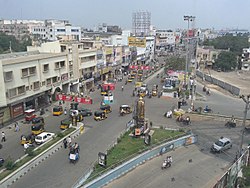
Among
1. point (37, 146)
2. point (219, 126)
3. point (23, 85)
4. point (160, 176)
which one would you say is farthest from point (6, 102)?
point (219, 126)

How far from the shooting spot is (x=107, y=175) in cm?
2052

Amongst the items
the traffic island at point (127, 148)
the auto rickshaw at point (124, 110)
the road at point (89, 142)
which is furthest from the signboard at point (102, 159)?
the auto rickshaw at point (124, 110)

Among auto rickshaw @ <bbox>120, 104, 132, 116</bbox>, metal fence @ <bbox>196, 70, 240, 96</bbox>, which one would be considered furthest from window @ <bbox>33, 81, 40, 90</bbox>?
metal fence @ <bbox>196, 70, 240, 96</bbox>

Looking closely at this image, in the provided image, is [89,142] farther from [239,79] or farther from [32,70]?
[239,79]

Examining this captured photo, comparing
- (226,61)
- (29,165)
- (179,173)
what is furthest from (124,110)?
(226,61)

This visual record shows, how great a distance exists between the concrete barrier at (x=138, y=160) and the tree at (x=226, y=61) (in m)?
66.1

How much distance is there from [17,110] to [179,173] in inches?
925

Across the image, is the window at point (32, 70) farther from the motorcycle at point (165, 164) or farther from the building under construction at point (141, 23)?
the building under construction at point (141, 23)

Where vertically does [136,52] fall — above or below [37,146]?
above

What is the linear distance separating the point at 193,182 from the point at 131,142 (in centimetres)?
804

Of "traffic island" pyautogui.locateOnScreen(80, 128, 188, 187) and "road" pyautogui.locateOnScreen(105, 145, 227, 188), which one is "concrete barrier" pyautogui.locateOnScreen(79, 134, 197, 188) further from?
"road" pyautogui.locateOnScreen(105, 145, 227, 188)

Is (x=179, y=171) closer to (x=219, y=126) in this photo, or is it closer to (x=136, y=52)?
(x=219, y=126)

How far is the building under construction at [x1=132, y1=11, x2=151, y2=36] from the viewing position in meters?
139

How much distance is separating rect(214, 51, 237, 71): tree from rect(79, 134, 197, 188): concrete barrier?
6610cm
